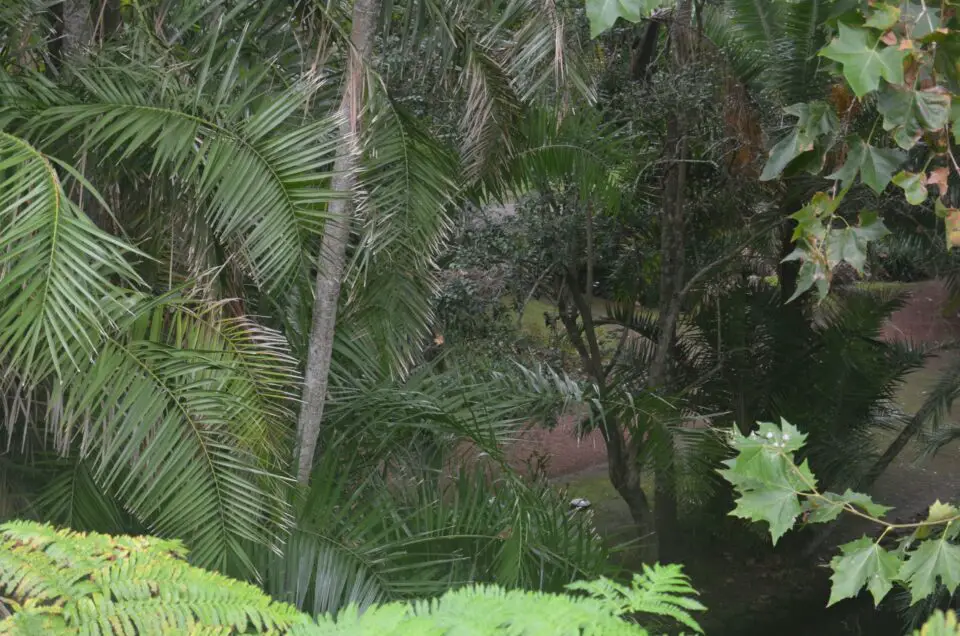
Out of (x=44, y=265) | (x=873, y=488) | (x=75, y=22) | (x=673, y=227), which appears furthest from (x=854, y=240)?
(x=873, y=488)

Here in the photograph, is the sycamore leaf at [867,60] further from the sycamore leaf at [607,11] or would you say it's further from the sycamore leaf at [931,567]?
the sycamore leaf at [931,567]

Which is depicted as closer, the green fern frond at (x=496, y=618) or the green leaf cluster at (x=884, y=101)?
the green fern frond at (x=496, y=618)

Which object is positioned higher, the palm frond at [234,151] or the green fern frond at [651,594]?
the palm frond at [234,151]

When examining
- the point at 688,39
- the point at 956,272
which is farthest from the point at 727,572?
the point at 688,39

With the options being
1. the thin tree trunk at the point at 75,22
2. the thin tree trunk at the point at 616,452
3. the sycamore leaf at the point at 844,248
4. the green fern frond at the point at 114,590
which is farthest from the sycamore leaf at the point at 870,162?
the thin tree trunk at the point at 616,452

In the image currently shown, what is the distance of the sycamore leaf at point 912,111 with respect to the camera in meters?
2.36

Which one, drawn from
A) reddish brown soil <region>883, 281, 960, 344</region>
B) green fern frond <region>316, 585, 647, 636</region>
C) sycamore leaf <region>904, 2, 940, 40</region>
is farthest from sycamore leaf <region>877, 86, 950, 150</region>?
reddish brown soil <region>883, 281, 960, 344</region>

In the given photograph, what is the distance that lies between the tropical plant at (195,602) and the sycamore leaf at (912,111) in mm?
1395

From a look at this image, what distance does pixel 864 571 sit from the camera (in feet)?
6.89

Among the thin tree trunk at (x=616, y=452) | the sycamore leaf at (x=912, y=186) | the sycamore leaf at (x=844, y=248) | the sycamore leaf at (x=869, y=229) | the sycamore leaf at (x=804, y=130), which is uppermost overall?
the sycamore leaf at (x=804, y=130)

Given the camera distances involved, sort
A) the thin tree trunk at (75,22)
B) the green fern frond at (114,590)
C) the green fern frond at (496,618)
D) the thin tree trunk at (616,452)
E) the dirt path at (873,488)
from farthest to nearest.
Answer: the dirt path at (873,488)
the thin tree trunk at (616,452)
the thin tree trunk at (75,22)
the green fern frond at (114,590)
the green fern frond at (496,618)

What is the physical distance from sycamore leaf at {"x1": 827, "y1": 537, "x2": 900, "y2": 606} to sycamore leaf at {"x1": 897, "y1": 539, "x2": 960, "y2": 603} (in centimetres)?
4

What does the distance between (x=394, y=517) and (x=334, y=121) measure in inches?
62.3

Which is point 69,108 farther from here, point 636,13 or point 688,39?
point 688,39
